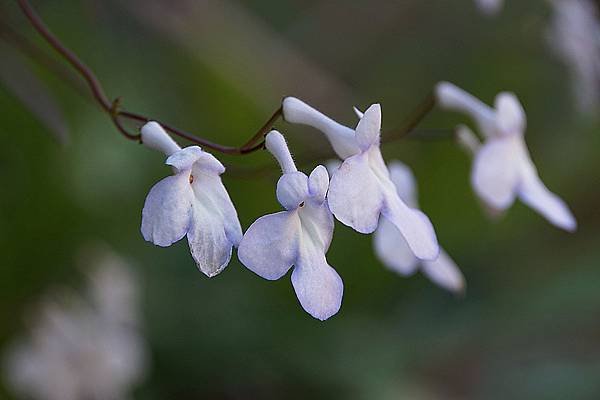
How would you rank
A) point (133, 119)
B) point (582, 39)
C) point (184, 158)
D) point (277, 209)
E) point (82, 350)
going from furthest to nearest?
point (277, 209), point (82, 350), point (582, 39), point (133, 119), point (184, 158)

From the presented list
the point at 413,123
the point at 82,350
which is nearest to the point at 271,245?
the point at 413,123

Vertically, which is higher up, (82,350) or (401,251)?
(401,251)

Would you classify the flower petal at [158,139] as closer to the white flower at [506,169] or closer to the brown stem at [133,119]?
the brown stem at [133,119]

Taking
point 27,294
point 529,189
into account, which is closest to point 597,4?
point 529,189

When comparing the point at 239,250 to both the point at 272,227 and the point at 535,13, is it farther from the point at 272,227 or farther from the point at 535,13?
the point at 535,13

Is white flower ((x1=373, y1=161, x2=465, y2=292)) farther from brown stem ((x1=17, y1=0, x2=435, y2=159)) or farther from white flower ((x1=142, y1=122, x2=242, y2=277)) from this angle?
white flower ((x1=142, y1=122, x2=242, y2=277))

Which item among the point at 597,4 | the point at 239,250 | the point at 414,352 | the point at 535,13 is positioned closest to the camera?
the point at 239,250

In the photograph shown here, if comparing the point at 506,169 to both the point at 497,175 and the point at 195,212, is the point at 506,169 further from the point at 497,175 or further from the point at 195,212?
the point at 195,212
